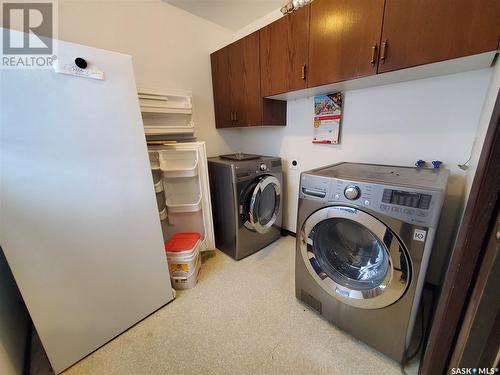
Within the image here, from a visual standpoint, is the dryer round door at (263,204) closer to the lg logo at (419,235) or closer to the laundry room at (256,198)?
the laundry room at (256,198)

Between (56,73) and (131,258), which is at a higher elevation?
(56,73)

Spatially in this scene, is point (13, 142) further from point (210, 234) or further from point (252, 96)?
point (252, 96)

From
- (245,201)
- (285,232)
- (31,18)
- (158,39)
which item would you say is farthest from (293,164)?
(31,18)

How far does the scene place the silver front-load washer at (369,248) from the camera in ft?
2.85

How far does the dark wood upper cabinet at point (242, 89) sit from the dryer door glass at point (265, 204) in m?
0.61

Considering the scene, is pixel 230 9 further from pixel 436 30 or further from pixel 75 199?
pixel 75 199

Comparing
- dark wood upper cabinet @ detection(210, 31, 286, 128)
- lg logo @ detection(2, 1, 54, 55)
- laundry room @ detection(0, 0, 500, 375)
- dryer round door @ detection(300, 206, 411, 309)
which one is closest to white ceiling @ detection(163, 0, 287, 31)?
laundry room @ detection(0, 0, 500, 375)

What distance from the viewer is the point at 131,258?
124 centimetres

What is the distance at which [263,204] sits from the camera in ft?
6.93

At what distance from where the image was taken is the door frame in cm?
52

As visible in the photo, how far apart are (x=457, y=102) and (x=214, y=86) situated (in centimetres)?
212

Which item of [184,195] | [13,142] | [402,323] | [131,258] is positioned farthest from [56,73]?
[402,323]

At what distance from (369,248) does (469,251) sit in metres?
0.57

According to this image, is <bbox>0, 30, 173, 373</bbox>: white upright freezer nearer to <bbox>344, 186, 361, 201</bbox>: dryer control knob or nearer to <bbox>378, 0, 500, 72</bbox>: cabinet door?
<bbox>344, 186, 361, 201</bbox>: dryer control knob
